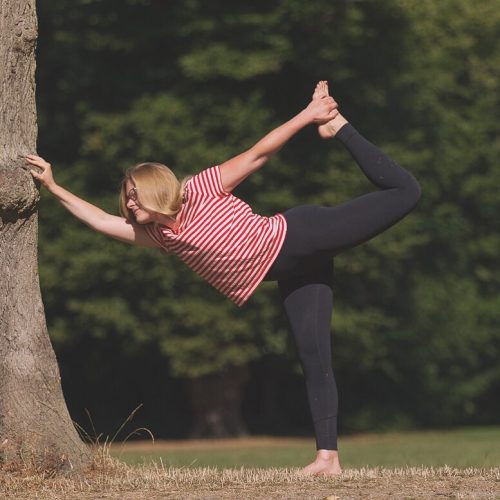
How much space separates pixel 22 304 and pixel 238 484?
1.73 meters

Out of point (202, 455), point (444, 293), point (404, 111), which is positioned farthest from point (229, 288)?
point (444, 293)

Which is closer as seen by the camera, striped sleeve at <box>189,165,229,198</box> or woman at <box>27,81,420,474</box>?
woman at <box>27,81,420,474</box>

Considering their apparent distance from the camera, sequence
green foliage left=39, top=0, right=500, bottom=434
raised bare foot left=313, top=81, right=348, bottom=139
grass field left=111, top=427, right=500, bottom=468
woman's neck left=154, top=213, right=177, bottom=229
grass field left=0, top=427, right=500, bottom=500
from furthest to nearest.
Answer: green foliage left=39, top=0, right=500, bottom=434
grass field left=111, top=427, right=500, bottom=468
raised bare foot left=313, top=81, right=348, bottom=139
woman's neck left=154, top=213, right=177, bottom=229
grass field left=0, top=427, right=500, bottom=500

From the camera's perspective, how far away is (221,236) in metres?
6.80

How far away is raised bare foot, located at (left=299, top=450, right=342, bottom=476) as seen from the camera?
24.0ft

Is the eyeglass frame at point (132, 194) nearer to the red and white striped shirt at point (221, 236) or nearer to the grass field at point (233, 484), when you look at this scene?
the red and white striped shirt at point (221, 236)

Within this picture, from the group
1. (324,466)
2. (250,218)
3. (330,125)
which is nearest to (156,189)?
(250,218)

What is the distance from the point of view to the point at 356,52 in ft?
68.9

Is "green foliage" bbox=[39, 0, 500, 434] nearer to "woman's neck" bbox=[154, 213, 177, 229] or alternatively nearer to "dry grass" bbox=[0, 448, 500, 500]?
"dry grass" bbox=[0, 448, 500, 500]

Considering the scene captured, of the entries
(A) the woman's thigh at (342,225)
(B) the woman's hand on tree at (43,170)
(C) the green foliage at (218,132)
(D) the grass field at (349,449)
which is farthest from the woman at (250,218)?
(C) the green foliage at (218,132)

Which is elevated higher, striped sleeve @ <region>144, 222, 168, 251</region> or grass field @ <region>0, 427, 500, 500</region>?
striped sleeve @ <region>144, 222, 168, 251</region>

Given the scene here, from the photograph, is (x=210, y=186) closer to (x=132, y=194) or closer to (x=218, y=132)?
(x=132, y=194)

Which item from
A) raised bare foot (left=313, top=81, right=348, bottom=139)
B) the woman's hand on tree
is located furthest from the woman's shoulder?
the woman's hand on tree

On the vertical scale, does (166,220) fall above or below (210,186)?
below
